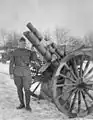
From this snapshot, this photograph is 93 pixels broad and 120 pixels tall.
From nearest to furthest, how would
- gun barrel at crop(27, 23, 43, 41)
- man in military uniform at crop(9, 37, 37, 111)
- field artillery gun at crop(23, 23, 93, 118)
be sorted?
field artillery gun at crop(23, 23, 93, 118), gun barrel at crop(27, 23, 43, 41), man in military uniform at crop(9, 37, 37, 111)

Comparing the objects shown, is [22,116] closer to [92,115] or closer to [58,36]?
[92,115]

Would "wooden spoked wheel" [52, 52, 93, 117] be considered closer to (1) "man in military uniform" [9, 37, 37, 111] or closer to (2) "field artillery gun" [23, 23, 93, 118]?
(2) "field artillery gun" [23, 23, 93, 118]

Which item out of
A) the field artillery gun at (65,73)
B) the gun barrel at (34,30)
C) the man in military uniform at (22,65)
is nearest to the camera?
the field artillery gun at (65,73)

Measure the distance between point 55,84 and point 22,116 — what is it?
99 cm

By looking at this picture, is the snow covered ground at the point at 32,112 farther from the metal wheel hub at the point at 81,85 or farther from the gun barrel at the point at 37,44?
the gun barrel at the point at 37,44

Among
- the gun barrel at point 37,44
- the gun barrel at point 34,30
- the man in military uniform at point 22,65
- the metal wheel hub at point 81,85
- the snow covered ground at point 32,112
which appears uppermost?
the gun barrel at point 34,30

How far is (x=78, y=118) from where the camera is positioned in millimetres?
4238

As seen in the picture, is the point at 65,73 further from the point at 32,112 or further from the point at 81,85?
the point at 32,112

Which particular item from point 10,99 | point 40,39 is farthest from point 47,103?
point 40,39

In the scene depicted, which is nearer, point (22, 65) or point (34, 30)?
point (34, 30)

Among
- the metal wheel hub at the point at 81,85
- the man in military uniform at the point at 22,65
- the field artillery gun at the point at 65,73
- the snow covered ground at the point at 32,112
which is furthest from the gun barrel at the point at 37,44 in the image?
the snow covered ground at the point at 32,112

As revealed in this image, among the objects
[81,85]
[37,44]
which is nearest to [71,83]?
[81,85]

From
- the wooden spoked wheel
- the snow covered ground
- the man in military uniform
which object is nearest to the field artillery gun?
the wooden spoked wheel

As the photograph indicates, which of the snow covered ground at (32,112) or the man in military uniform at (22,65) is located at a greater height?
the man in military uniform at (22,65)
